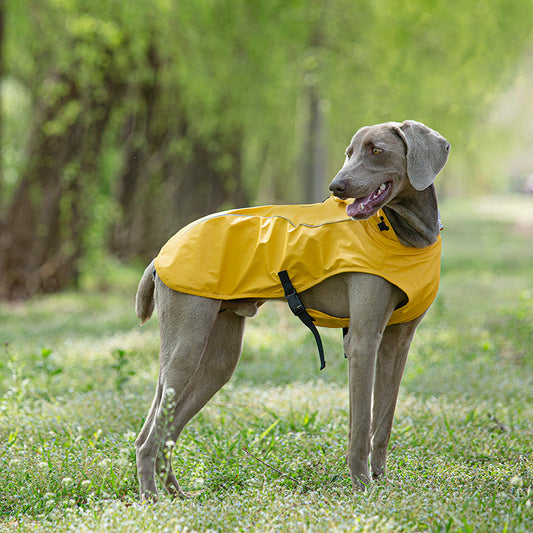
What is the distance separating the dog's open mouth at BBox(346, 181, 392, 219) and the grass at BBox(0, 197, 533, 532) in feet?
4.32

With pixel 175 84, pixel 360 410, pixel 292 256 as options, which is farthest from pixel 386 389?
pixel 175 84

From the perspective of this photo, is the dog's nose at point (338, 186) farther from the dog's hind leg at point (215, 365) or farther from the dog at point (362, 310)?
the dog's hind leg at point (215, 365)

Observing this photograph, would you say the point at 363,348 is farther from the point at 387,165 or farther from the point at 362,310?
the point at 387,165

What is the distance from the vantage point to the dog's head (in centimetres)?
334

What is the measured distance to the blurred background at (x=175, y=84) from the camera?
412 inches

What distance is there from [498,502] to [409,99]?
9.33m

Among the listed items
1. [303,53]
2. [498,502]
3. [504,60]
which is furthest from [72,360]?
[504,60]

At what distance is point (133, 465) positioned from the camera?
12.2ft

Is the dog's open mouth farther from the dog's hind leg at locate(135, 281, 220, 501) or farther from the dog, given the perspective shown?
the dog's hind leg at locate(135, 281, 220, 501)

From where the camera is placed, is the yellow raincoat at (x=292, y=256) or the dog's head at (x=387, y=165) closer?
the dog's head at (x=387, y=165)

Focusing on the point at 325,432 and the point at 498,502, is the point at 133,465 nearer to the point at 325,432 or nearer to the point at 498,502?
the point at 325,432

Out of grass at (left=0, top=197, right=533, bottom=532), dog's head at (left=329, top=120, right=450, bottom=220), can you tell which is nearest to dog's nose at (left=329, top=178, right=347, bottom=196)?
dog's head at (left=329, top=120, right=450, bottom=220)

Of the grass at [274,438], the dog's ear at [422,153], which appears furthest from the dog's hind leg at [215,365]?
the dog's ear at [422,153]

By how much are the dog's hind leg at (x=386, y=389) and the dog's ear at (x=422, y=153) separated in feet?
2.76
